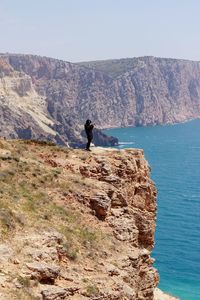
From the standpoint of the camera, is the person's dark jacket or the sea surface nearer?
the person's dark jacket

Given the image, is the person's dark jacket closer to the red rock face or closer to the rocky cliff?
the rocky cliff

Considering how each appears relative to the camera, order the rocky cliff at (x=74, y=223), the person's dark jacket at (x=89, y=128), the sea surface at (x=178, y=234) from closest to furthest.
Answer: the rocky cliff at (x=74, y=223) → the person's dark jacket at (x=89, y=128) → the sea surface at (x=178, y=234)

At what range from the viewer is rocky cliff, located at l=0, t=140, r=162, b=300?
23.5 m

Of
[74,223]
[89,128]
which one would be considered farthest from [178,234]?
[74,223]

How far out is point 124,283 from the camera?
26.3 metres

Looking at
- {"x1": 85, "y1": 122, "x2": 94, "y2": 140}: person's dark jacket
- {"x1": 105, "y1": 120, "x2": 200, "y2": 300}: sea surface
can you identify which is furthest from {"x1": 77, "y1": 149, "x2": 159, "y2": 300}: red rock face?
{"x1": 105, "y1": 120, "x2": 200, "y2": 300}: sea surface

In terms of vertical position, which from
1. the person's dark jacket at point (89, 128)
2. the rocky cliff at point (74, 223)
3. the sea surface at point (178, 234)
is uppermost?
the person's dark jacket at point (89, 128)

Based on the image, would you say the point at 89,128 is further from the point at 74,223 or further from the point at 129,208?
the point at 74,223

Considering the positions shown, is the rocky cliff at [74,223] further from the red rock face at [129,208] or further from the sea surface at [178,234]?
the sea surface at [178,234]

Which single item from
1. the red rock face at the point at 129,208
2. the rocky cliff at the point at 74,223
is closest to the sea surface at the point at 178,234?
the red rock face at the point at 129,208

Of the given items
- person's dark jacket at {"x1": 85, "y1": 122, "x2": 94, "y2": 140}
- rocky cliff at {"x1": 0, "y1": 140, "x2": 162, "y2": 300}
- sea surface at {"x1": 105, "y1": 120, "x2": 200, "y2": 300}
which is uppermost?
person's dark jacket at {"x1": 85, "y1": 122, "x2": 94, "y2": 140}

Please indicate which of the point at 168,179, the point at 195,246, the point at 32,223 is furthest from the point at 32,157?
the point at 168,179

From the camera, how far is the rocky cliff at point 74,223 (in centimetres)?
2353

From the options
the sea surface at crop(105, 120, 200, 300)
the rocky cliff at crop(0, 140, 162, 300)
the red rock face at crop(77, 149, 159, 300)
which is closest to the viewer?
the rocky cliff at crop(0, 140, 162, 300)
